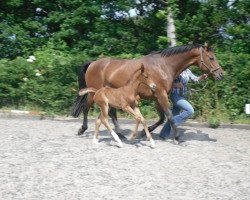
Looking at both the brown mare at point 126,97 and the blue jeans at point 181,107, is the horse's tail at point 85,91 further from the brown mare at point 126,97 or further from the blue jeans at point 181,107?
the blue jeans at point 181,107

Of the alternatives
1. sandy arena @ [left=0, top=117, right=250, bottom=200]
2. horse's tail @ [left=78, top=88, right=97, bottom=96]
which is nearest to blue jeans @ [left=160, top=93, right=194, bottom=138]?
sandy arena @ [left=0, top=117, right=250, bottom=200]

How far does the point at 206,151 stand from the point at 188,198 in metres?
2.60

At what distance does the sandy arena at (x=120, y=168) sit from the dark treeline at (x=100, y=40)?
6.90ft

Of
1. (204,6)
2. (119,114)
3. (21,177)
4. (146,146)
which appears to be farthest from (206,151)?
(204,6)

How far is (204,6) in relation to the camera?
14148mm

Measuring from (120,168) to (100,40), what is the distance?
8997 mm

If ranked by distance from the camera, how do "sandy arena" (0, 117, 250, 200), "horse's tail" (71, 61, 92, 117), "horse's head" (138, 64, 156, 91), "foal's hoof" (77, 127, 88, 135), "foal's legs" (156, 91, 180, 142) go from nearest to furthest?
"sandy arena" (0, 117, 250, 200), "horse's head" (138, 64, 156, 91), "foal's legs" (156, 91, 180, 142), "foal's hoof" (77, 127, 88, 135), "horse's tail" (71, 61, 92, 117)

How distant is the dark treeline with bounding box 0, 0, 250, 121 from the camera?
11.7 meters

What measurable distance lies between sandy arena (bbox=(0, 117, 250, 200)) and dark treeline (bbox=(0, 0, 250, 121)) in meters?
2.10

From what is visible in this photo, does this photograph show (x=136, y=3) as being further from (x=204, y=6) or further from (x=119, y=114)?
(x=119, y=114)

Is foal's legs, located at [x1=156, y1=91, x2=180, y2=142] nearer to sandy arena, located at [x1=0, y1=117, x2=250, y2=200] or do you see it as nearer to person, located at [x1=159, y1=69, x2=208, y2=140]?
person, located at [x1=159, y1=69, x2=208, y2=140]

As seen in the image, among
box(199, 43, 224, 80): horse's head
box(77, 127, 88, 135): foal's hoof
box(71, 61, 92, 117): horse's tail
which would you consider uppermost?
box(199, 43, 224, 80): horse's head

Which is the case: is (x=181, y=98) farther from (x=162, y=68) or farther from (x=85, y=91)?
(x=85, y=91)

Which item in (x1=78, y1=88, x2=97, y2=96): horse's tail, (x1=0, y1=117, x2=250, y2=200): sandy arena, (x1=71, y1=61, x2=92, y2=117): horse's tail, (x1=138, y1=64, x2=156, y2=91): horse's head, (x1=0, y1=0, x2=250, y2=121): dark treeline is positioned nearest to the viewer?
(x1=0, y1=117, x2=250, y2=200): sandy arena
